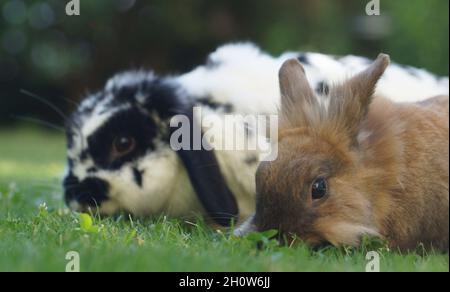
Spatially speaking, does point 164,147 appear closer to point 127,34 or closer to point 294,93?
point 294,93

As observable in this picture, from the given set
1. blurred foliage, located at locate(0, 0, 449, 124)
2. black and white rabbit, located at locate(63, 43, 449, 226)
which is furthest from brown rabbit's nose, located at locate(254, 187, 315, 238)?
blurred foliage, located at locate(0, 0, 449, 124)

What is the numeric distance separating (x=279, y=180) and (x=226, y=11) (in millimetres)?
8674

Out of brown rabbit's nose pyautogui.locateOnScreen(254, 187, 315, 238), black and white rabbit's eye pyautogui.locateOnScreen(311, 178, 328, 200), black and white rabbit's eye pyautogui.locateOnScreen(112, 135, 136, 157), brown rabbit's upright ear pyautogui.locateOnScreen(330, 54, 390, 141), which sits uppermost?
brown rabbit's upright ear pyautogui.locateOnScreen(330, 54, 390, 141)

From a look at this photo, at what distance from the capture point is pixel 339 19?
10320mm

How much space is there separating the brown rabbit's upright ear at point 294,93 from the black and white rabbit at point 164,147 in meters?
0.36

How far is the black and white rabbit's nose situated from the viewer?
3676mm

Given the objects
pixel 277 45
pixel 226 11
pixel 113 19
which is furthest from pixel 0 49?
pixel 277 45

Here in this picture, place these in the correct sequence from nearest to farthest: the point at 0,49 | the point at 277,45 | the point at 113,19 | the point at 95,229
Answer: the point at 95,229 → the point at 277,45 → the point at 113,19 → the point at 0,49

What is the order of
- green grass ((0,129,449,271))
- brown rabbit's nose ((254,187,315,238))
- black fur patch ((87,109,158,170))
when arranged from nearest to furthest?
1. green grass ((0,129,449,271))
2. brown rabbit's nose ((254,187,315,238))
3. black fur patch ((87,109,158,170))

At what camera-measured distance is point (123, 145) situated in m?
3.75

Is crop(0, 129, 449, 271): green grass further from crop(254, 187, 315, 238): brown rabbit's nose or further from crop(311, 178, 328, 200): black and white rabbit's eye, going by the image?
crop(311, 178, 328, 200): black and white rabbit's eye

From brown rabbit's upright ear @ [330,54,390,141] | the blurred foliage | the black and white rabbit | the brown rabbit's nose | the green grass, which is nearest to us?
the green grass

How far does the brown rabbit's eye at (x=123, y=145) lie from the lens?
3.74 meters
